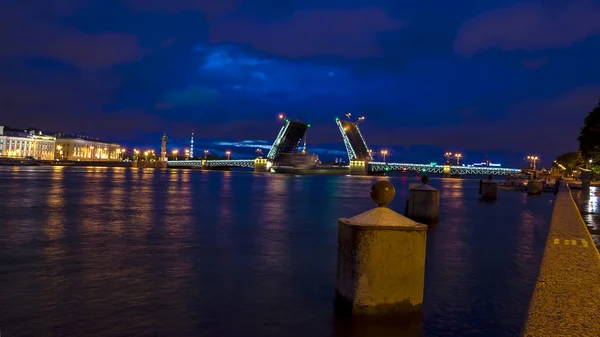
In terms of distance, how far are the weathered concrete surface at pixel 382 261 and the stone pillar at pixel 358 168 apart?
142 m

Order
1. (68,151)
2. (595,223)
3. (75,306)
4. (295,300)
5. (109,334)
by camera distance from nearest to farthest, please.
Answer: (109,334), (75,306), (295,300), (595,223), (68,151)

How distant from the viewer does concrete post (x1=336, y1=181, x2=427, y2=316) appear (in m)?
5.65

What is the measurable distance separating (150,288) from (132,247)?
4.06m

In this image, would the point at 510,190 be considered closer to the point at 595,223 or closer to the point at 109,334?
the point at 595,223

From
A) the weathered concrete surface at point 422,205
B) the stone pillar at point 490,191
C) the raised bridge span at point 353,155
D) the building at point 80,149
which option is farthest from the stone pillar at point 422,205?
the building at point 80,149

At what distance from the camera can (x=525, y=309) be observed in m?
7.21

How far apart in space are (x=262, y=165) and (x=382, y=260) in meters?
159

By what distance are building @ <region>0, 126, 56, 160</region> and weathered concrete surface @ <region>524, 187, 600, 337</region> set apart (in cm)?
15676

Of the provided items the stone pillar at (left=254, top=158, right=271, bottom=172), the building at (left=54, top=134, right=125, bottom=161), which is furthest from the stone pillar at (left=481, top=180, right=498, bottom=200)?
the building at (left=54, top=134, right=125, bottom=161)

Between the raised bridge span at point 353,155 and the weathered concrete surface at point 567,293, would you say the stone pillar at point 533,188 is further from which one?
the raised bridge span at point 353,155

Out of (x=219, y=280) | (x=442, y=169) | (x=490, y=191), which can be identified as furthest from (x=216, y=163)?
(x=219, y=280)

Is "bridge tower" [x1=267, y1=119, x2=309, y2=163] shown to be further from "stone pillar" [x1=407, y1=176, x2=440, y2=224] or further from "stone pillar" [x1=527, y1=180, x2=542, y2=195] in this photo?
"stone pillar" [x1=407, y1=176, x2=440, y2=224]

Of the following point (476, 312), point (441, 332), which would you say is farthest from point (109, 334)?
point (476, 312)

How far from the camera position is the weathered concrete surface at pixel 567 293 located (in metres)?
5.18
